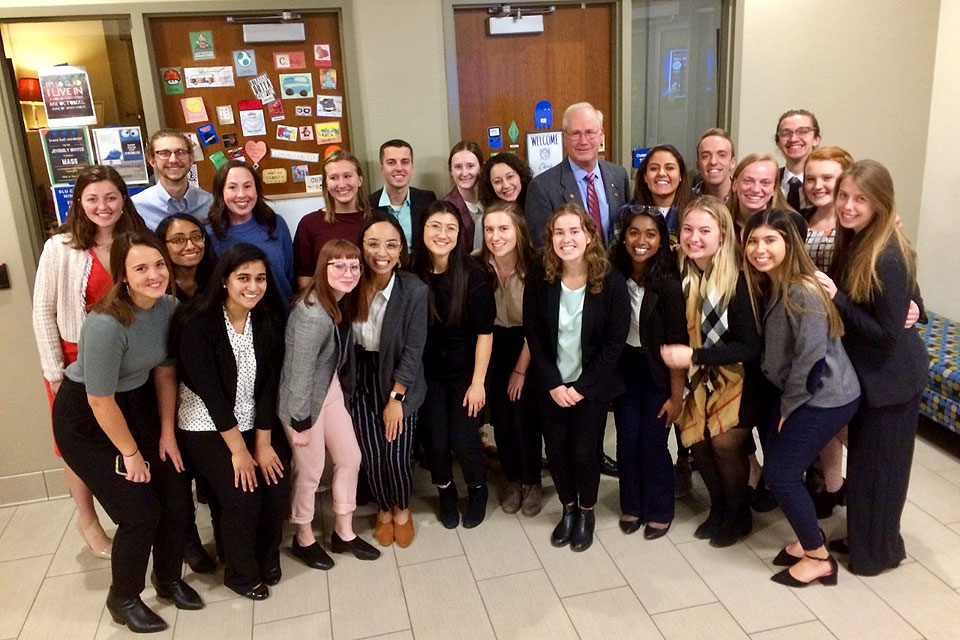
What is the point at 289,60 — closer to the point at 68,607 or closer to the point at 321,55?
the point at 321,55

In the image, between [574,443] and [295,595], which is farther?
[574,443]

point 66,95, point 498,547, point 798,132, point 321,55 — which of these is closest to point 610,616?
point 498,547

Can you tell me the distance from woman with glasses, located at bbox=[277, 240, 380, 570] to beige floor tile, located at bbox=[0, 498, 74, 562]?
3.80ft

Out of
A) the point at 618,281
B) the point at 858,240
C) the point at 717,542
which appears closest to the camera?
the point at 858,240

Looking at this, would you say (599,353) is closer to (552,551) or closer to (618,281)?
(618,281)

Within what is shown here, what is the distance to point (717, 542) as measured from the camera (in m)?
2.69

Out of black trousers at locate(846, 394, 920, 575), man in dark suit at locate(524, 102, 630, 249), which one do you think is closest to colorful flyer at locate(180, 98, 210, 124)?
man in dark suit at locate(524, 102, 630, 249)

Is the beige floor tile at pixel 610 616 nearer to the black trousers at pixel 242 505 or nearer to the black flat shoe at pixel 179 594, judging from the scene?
the black trousers at pixel 242 505

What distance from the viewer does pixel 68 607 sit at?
253cm

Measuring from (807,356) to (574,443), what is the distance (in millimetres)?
896

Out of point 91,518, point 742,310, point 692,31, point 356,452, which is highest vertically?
point 692,31

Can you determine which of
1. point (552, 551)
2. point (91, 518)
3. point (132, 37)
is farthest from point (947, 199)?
point (91, 518)

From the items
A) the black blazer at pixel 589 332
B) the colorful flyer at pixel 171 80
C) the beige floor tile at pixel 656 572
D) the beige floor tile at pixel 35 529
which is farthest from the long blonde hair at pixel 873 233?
the beige floor tile at pixel 35 529

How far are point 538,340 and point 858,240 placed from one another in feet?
3.70
